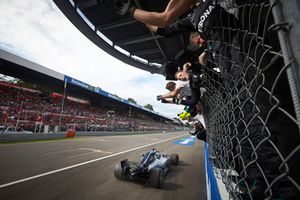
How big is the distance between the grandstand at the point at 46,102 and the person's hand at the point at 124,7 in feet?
46.0

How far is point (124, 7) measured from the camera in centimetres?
152

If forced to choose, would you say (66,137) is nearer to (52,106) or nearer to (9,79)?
(52,106)

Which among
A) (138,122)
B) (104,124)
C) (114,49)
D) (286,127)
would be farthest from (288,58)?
(138,122)

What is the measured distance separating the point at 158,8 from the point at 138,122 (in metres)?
36.9

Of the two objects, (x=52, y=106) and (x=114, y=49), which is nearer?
(x=114, y=49)

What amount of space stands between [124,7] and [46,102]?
2193 centimetres

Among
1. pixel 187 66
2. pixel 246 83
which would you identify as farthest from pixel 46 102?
pixel 246 83

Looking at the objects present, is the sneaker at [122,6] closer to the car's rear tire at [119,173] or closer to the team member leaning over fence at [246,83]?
the team member leaning over fence at [246,83]

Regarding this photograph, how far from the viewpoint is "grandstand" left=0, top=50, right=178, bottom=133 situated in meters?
13.4

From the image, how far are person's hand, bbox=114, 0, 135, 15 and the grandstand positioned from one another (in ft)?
46.0

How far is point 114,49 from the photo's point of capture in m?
5.03

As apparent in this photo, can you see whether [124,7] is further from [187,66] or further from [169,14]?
[187,66]

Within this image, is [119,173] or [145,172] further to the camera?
[119,173]

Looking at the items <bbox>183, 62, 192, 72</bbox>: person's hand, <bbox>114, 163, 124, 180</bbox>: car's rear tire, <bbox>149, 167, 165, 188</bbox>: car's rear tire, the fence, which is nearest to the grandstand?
<bbox>114, 163, 124, 180</bbox>: car's rear tire
